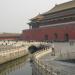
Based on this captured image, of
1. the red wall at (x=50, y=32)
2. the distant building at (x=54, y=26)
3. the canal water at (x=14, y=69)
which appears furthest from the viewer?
the distant building at (x=54, y=26)

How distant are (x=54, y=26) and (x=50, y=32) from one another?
94.3 inches

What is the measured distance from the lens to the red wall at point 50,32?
181 feet

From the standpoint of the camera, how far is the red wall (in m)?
55.1

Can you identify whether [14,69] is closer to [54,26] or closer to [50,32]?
[54,26]

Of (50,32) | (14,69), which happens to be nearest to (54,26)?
(50,32)

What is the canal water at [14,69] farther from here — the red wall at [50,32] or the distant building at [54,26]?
the distant building at [54,26]

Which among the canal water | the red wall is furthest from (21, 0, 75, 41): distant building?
the canal water

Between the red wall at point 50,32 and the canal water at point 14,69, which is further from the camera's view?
the red wall at point 50,32

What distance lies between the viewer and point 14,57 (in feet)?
153

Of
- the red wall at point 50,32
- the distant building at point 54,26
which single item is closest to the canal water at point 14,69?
the red wall at point 50,32

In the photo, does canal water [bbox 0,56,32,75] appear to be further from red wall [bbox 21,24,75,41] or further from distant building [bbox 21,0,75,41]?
distant building [bbox 21,0,75,41]

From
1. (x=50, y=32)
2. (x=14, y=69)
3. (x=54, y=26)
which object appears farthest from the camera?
(x=50, y=32)

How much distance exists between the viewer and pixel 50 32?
6200 centimetres

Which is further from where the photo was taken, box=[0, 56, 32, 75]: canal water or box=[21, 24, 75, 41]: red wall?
box=[21, 24, 75, 41]: red wall
